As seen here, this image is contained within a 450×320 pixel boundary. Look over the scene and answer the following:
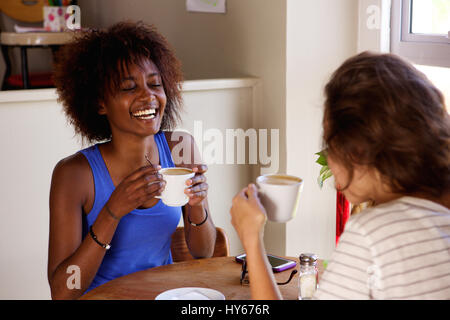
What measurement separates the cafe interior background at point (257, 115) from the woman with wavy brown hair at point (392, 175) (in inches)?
49.5

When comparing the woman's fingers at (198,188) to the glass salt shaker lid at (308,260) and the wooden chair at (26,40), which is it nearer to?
the glass salt shaker lid at (308,260)

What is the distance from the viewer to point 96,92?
167 centimetres

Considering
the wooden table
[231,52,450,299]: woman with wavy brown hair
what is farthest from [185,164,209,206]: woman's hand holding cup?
[231,52,450,299]: woman with wavy brown hair

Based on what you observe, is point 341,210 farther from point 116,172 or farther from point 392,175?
point 392,175

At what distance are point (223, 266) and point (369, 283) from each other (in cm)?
65

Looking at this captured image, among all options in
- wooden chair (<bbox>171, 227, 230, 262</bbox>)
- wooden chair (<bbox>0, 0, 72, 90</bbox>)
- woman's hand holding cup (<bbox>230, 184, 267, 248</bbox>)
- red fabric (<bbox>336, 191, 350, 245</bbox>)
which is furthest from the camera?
wooden chair (<bbox>0, 0, 72, 90</bbox>)

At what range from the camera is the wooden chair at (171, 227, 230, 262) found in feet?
5.84

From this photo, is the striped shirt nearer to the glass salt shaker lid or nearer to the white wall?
the glass salt shaker lid

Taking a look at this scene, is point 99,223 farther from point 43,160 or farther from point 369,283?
point 43,160

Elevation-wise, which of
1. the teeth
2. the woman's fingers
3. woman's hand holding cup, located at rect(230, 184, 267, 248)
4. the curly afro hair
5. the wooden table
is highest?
the curly afro hair

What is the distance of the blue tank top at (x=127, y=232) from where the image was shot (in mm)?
1583

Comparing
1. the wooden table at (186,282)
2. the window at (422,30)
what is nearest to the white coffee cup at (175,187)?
the wooden table at (186,282)

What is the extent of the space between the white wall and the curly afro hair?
2.27ft
